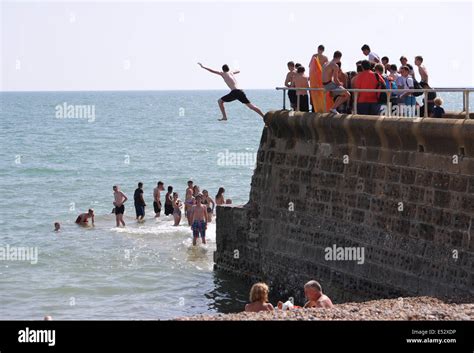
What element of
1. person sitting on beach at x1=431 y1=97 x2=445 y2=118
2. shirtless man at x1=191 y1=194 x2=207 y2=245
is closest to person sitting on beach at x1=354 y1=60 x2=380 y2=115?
person sitting on beach at x1=431 y1=97 x2=445 y2=118

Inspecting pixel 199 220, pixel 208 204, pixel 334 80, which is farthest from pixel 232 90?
pixel 208 204

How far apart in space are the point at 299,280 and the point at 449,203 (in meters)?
4.44

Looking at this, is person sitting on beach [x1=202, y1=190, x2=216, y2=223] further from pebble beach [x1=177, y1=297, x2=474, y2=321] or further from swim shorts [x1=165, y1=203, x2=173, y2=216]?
pebble beach [x1=177, y1=297, x2=474, y2=321]

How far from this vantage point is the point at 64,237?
3045 cm

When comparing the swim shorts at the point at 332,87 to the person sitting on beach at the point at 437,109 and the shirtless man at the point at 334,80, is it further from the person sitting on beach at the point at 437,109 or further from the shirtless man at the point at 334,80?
the person sitting on beach at the point at 437,109

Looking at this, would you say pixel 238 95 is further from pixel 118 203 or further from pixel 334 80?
pixel 118 203

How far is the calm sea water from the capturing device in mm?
21000

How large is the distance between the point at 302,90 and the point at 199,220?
7330 millimetres

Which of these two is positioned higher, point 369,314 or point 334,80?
point 334,80

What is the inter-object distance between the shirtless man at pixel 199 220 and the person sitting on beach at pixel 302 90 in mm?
6353

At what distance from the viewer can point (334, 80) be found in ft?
60.5

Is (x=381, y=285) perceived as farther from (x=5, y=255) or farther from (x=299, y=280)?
(x=5, y=255)

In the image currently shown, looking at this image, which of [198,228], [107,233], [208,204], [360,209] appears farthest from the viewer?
[107,233]

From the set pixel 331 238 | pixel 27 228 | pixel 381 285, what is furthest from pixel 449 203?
pixel 27 228
